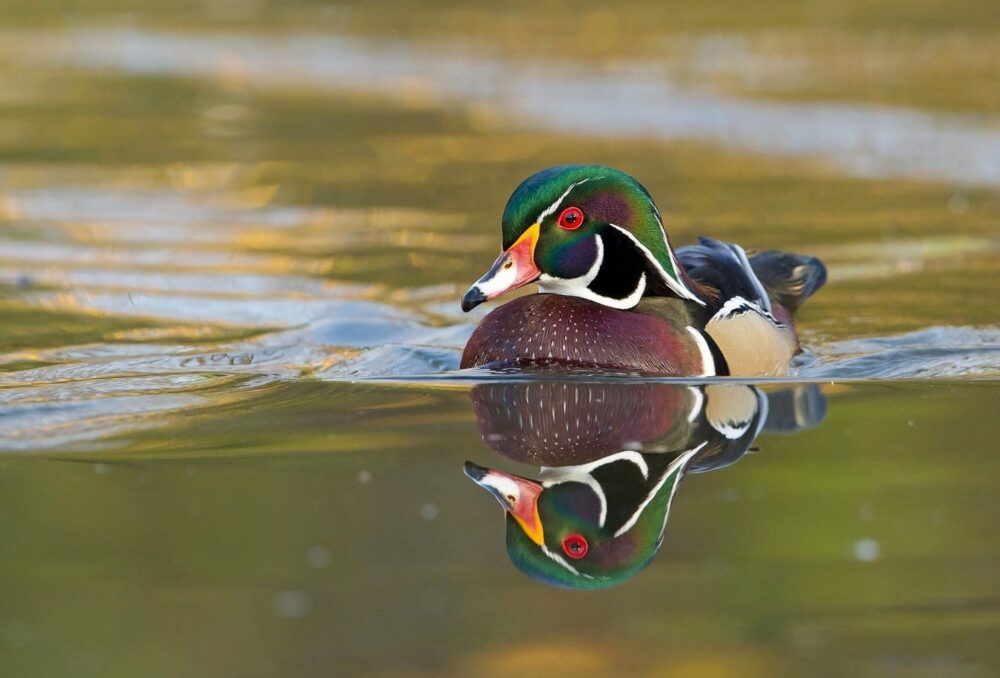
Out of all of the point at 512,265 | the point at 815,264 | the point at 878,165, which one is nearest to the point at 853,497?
the point at 512,265

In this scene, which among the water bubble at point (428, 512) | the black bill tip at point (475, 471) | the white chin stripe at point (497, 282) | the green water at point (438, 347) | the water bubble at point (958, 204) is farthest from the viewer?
the water bubble at point (958, 204)

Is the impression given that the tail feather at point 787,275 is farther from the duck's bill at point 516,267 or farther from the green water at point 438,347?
the duck's bill at point 516,267

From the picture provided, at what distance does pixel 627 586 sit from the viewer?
→ 498 centimetres

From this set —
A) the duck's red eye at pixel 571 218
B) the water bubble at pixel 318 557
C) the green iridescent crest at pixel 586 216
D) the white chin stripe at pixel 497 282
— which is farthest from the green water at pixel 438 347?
the duck's red eye at pixel 571 218

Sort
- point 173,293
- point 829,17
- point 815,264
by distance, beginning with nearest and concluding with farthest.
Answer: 1. point 815,264
2. point 173,293
3. point 829,17

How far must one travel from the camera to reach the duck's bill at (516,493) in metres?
5.40

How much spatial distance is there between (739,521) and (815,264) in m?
3.79

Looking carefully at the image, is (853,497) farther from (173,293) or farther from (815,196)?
(815,196)

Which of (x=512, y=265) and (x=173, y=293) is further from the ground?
(x=512, y=265)

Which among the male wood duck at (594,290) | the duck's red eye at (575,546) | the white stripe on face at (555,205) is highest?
the white stripe on face at (555,205)

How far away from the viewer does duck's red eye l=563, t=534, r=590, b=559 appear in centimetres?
520

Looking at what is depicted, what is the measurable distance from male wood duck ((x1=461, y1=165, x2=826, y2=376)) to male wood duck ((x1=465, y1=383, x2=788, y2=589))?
14 centimetres

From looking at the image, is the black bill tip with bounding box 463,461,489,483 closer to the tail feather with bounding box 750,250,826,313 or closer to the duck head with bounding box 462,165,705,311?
the duck head with bounding box 462,165,705,311

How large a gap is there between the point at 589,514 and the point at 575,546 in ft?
0.90
